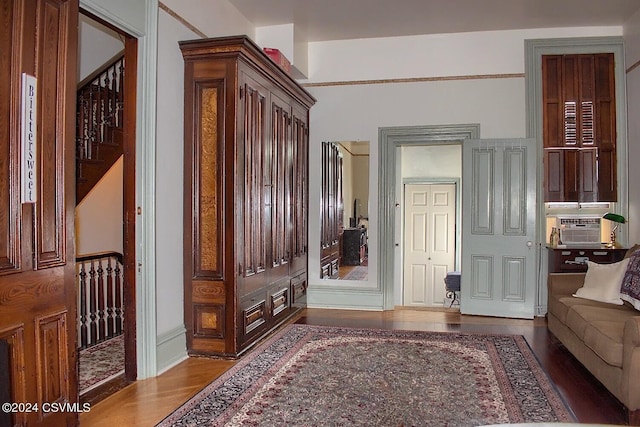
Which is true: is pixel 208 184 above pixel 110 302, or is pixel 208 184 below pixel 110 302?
above

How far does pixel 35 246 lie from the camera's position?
2.60 m

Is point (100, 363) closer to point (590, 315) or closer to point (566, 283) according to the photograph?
point (590, 315)

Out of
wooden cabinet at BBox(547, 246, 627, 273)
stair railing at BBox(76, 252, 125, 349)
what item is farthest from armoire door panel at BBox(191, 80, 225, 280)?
wooden cabinet at BBox(547, 246, 627, 273)

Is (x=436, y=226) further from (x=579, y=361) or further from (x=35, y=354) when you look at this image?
(x=35, y=354)

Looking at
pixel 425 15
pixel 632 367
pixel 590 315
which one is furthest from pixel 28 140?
pixel 425 15

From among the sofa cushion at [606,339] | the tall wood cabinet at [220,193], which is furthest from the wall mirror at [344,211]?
the sofa cushion at [606,339]

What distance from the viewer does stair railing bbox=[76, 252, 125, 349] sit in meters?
5.10

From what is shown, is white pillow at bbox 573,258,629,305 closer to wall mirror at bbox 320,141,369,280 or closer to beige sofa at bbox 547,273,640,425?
beige sofa at bbox 547,273,640,425

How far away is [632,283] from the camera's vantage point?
3955 mm

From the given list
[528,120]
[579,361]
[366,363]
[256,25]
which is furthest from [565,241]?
[256,25]

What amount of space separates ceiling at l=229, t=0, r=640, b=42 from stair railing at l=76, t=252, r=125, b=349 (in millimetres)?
3037

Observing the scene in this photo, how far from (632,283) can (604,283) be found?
0.37m

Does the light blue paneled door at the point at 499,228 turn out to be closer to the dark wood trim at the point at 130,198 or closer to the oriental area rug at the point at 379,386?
the oriental area rug at the point at 379,386

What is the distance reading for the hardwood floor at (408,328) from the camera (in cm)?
317
